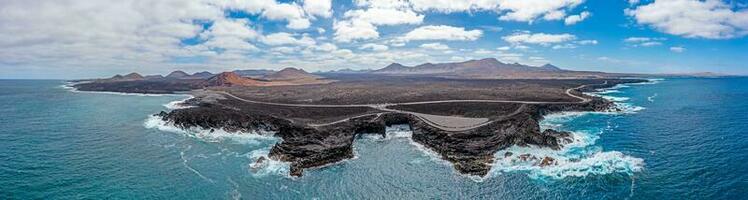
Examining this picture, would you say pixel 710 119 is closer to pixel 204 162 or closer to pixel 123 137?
pixel 204 162

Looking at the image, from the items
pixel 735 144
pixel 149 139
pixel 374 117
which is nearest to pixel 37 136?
pixel 149 139

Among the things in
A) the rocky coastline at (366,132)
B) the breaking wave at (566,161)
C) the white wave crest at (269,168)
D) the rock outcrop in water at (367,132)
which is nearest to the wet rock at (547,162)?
the breaking wave at (566,161)

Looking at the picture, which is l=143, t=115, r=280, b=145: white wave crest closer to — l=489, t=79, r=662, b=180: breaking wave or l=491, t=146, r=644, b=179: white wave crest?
l=491, t=146, r=644, b=179: white wave crest

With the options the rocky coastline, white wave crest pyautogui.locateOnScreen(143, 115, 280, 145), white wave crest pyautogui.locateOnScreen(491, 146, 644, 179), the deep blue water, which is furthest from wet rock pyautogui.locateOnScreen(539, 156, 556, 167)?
white wave crest pyautogui.locateOnScreen(143, 115, 280, 145)

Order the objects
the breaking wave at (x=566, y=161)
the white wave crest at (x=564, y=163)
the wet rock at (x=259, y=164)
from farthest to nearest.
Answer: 1. the wet rock at (x=259, y=164)
2. the breaking wave at (x=566, y=161)
3. the white wave crest at (x=564, y=163)

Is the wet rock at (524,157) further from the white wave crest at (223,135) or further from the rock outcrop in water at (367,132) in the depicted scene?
the white wave crest at (223,135)

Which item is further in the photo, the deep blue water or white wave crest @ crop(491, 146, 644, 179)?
white wave crest @ crop(491, 146, 644, 179)

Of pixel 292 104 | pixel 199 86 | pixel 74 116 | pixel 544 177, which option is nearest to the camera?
pixel 544 177
